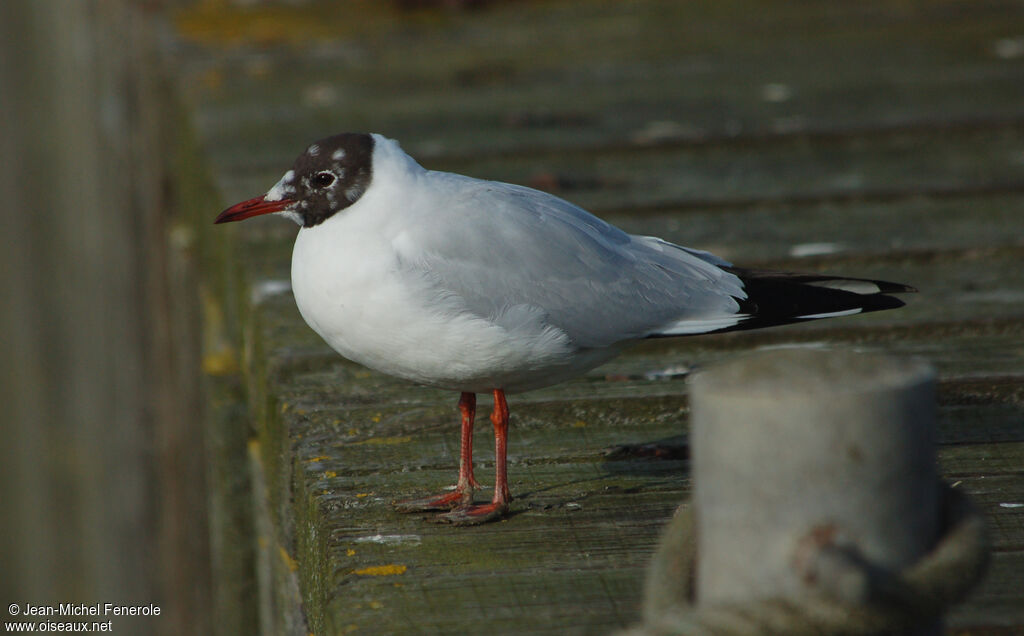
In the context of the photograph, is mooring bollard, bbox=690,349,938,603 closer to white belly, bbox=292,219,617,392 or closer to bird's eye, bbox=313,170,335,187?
white belly, bbox=292,219,617,392

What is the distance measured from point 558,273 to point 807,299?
0.41m

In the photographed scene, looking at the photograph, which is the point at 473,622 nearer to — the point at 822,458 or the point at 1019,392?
the point at 822,458

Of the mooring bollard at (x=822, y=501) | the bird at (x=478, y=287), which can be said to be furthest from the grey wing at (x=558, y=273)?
the mooring bollard at (x=822, y=501)

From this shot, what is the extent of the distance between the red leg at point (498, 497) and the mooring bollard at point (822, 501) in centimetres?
86

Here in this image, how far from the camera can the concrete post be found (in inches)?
41.9

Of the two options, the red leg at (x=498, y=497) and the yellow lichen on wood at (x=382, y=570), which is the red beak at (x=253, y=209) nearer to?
the red leg at (x=498, y=497)

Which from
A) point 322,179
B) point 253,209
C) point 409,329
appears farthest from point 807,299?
point 253,209

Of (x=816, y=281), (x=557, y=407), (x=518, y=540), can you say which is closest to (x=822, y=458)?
(x=518, y=540)

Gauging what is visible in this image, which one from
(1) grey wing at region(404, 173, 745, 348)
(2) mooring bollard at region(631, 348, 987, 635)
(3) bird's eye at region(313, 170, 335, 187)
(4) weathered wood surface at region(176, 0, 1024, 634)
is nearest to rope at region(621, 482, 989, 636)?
(2) mooring bollard at region(631, 348, 987, 635)

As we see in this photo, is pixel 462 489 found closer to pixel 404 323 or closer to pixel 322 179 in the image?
pixel 404 323

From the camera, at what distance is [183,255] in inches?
161

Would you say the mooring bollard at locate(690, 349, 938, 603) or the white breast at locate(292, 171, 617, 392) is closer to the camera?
the mooring bollard at locate(690, 349, 938, 603)

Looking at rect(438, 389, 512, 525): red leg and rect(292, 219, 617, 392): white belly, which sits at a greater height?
rect(292, 219, 617, 392): white belly

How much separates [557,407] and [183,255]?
204 centimetres
